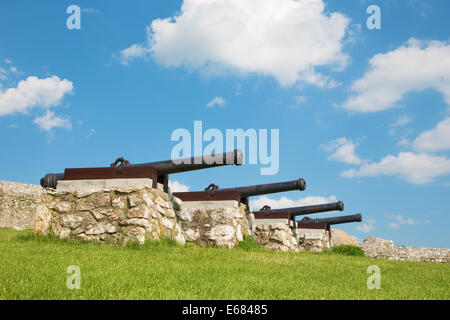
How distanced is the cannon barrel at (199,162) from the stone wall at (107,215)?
74 centimetres

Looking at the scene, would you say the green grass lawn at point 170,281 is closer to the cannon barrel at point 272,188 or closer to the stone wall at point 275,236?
the cannon barrel at point 272,188

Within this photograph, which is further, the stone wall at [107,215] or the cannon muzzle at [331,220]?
the cannon muzzle at [331,220]

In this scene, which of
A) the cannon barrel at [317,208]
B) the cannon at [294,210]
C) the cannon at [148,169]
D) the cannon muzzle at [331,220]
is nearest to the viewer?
the cannon at [148,169]

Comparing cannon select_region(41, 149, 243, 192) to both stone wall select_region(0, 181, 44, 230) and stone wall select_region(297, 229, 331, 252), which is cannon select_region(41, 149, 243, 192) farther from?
stone wall select_region(0, 181, 44, 230)

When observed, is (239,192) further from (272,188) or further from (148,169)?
(148,169)

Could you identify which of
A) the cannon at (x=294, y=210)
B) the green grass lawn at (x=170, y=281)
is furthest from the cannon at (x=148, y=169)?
the cannon at (x=294, y=210)

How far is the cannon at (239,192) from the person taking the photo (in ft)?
43.1

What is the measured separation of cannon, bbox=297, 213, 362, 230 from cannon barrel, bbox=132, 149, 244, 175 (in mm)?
12024

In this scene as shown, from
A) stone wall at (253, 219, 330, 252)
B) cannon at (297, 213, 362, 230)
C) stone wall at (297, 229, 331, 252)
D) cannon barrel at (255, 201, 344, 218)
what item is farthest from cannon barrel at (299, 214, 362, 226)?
stone wall at (253, 219, 330, 252)

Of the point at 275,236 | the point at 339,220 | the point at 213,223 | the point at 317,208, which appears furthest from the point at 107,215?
the point at 339,220

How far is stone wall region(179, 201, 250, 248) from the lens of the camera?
12.4m
